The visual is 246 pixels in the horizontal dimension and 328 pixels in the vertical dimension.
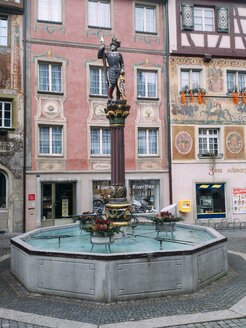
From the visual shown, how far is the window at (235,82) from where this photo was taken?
21953 millimetres

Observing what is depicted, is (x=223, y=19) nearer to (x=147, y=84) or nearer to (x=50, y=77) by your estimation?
(x=147, y=84)

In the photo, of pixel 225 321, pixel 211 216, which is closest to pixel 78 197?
pixel 211 216

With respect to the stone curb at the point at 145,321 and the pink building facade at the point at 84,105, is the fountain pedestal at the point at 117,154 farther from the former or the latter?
the pink building facade at the point at 84,105

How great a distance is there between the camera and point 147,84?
69.5 feet

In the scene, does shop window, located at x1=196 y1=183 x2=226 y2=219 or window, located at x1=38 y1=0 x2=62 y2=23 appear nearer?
window, located at x1=38 y1=0 x2=62 y2=23

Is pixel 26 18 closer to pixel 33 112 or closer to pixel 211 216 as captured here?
pixel 33 112

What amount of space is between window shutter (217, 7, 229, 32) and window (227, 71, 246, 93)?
251cm

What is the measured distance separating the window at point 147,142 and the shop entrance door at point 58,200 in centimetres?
427

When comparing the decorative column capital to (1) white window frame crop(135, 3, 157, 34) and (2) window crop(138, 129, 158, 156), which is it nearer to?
(2) window crop(138, 129, 158, 156)

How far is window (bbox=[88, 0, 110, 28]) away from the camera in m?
20.5

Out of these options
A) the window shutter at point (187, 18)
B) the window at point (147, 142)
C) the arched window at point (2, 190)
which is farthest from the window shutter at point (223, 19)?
the arched window at point (2, 190)

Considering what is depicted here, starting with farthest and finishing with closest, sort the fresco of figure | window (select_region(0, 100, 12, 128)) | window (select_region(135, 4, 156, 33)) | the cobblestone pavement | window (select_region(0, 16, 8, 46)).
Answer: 1. window (select_region(135, 4, 156, 33))
2. window (select_region(0, 16, 8, 46))
3. window (select_region(0, 100, 12, 128))
4. the fresco of figure
5. the cobblestone pavement

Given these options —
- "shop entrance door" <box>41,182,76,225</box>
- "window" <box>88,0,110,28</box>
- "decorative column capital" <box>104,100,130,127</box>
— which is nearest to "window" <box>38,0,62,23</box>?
"window" <box>88,0,110,28</box>

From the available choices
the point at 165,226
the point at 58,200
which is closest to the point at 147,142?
the point at 58,200
